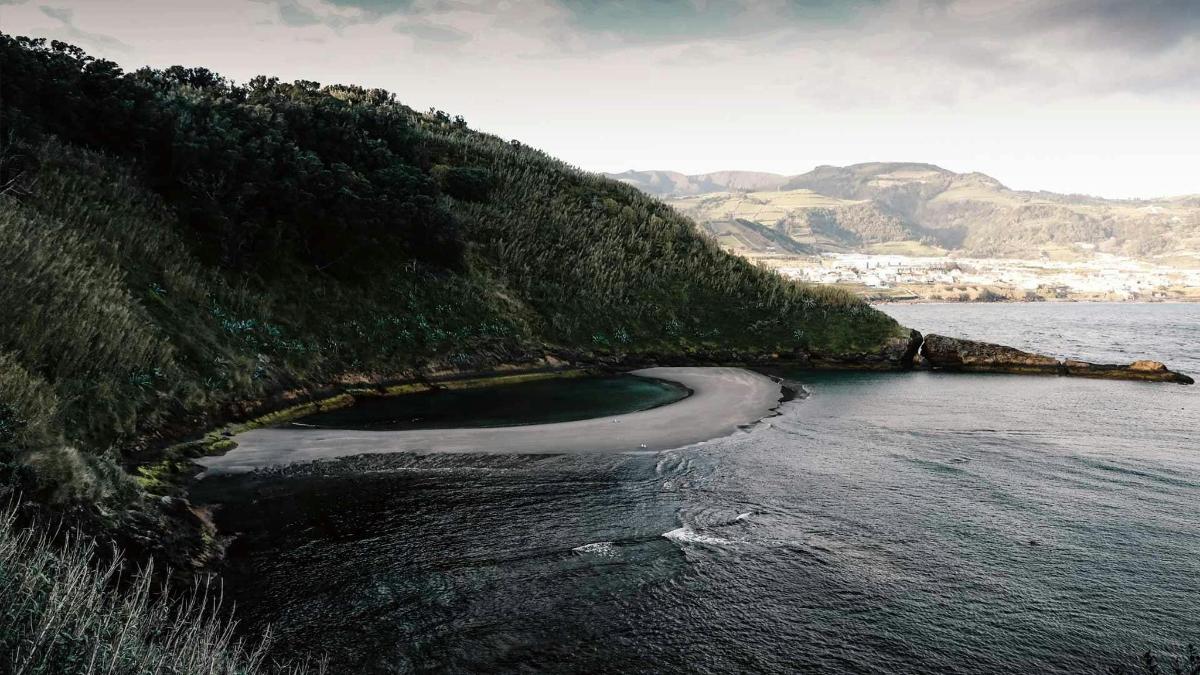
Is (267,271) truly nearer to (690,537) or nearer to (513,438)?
(513,438)

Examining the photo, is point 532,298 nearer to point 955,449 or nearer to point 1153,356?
point 955,449

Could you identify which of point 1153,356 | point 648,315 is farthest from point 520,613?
point 1153,356

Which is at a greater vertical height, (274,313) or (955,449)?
(274,313)

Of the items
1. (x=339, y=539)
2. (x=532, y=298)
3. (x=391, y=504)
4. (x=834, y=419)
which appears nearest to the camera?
(x=339, y=539)

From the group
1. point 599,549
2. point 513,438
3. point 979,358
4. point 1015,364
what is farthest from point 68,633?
point 1015,364

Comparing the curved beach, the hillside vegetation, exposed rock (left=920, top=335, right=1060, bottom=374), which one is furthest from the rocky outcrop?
the curved beach

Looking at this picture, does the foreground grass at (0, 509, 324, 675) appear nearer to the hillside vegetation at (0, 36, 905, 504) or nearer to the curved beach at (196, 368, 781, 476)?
the hillside vegetation at (0, 36, 905, 504)
